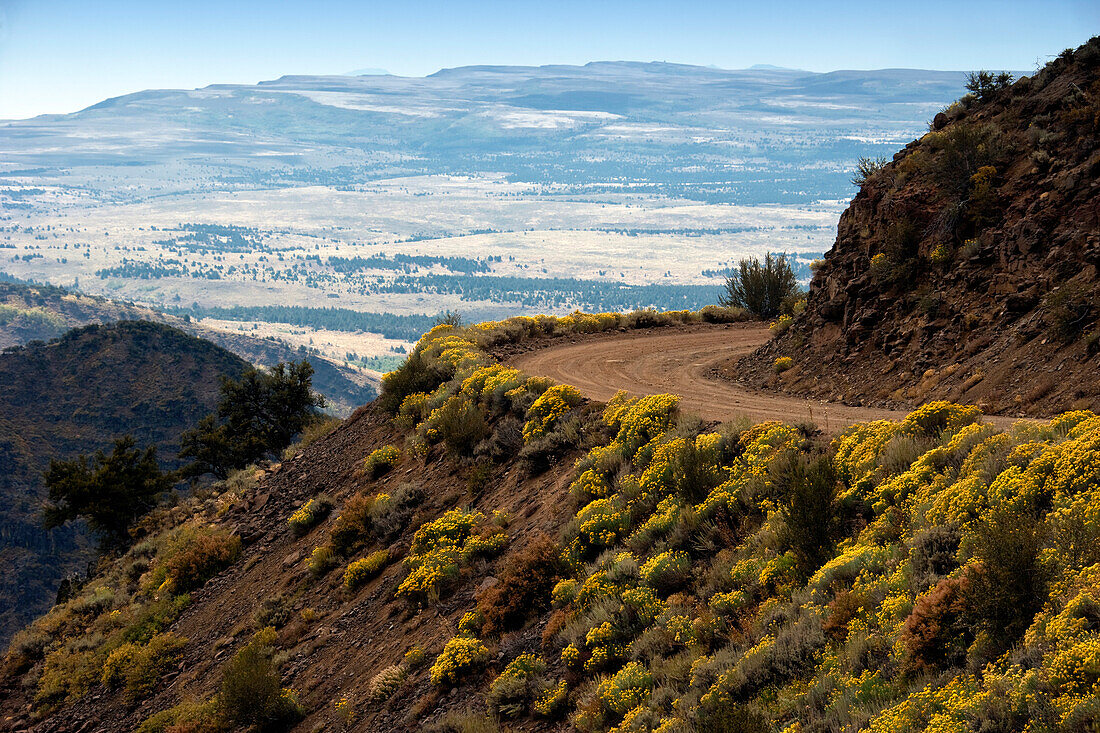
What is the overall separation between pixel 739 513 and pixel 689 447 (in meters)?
1.99

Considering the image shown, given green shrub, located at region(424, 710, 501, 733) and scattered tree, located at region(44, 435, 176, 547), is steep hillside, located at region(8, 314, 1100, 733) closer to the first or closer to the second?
green shrub, located at region(424, 710, 501, 733)

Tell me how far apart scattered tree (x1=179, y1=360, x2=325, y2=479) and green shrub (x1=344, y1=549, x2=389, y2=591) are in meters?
24.5

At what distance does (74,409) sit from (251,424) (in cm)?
6571

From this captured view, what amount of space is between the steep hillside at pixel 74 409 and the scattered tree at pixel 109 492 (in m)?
41.1

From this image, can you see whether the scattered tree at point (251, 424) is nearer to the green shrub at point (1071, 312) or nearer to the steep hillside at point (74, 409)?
the green shrub at point (1071, 312)

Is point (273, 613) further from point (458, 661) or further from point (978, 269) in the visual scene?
point (978, 269)

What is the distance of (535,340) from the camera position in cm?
3316

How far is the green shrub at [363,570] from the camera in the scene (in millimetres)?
18141

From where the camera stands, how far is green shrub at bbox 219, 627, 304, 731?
14.7 m

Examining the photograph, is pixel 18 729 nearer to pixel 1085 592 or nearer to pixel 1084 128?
pixel 1085 592

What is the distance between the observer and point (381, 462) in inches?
936

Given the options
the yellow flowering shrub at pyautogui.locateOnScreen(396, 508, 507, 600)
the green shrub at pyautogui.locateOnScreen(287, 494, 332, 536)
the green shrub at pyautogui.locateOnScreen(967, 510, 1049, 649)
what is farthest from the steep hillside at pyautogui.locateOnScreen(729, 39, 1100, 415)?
the green shrub at pyautogui.locateOnScreen(287, 494, 332, 536)

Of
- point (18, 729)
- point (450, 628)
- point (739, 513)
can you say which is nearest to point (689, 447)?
point (739, 513)

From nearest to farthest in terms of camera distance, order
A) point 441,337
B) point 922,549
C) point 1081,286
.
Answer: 1. point 922,549
2. point 1081,286
3. point 441,337
